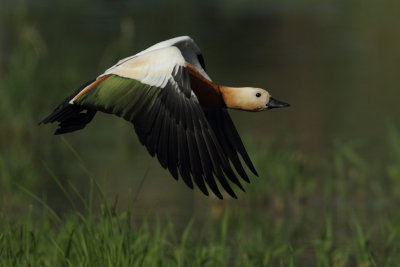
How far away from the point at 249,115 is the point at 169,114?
9519mm

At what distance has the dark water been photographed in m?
11.7

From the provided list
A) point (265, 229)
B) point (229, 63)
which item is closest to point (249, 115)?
point (229, 63)

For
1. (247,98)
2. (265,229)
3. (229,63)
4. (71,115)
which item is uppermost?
(229,63)

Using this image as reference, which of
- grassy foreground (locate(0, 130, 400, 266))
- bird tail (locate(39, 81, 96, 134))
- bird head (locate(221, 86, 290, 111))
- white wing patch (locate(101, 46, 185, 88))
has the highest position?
white wing patch (locate(101, 46, 185, 88))

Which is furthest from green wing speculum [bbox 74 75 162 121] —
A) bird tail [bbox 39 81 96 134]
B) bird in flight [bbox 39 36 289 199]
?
bird tail [bbox 39 81 96 134]

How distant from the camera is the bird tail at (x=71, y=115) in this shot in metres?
5.46

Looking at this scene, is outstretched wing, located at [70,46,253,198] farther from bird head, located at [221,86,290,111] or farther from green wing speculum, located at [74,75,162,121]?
bird head, located at [221,86,290,111]

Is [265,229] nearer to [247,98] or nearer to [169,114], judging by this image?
[247,98]

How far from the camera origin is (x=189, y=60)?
5.77 meters

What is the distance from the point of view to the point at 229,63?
791 inches

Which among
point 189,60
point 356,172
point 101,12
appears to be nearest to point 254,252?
point 189,60

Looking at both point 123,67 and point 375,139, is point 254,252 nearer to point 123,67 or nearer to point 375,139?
point 123,67

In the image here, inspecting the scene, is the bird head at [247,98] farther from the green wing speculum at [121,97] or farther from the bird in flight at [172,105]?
the green wing speculum at [121,97]

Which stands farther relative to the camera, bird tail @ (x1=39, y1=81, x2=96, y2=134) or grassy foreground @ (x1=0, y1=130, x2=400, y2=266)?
grassy foreground @ (x1=0, y1=130, x2=400, y2=266)
